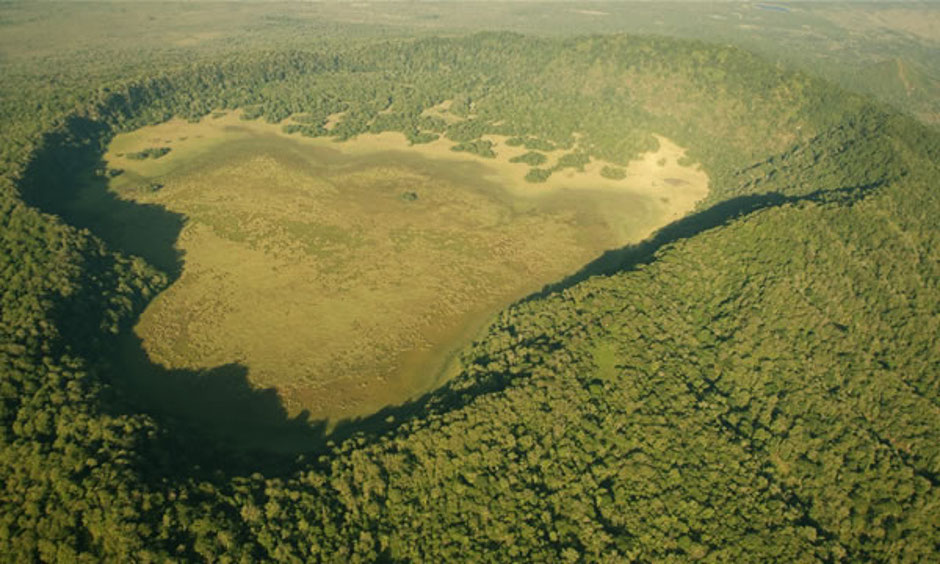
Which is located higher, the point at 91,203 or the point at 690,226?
the point at 690,226

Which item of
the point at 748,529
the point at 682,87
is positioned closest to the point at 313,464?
the point at 748,529

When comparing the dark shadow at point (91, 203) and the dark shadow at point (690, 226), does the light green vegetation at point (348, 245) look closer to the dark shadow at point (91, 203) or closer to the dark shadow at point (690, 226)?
the dark shadow at point (91, 203)

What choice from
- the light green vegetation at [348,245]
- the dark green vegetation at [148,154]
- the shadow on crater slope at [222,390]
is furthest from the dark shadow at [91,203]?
the dark green vegetation at [148,154]

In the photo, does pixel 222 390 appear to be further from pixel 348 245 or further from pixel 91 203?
pixel 91 203

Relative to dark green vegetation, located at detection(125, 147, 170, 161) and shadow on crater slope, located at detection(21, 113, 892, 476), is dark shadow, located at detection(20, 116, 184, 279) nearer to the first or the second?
shadow on crater slope, located at detection(21, 113, 892, 476)

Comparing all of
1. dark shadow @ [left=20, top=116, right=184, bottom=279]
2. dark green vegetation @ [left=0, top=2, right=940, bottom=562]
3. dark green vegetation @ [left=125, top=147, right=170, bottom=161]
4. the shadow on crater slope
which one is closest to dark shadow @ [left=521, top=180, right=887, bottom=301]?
the shadow on crater slope

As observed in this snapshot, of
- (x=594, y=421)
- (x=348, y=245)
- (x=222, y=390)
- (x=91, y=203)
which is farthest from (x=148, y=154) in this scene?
(x=594, y=421)
